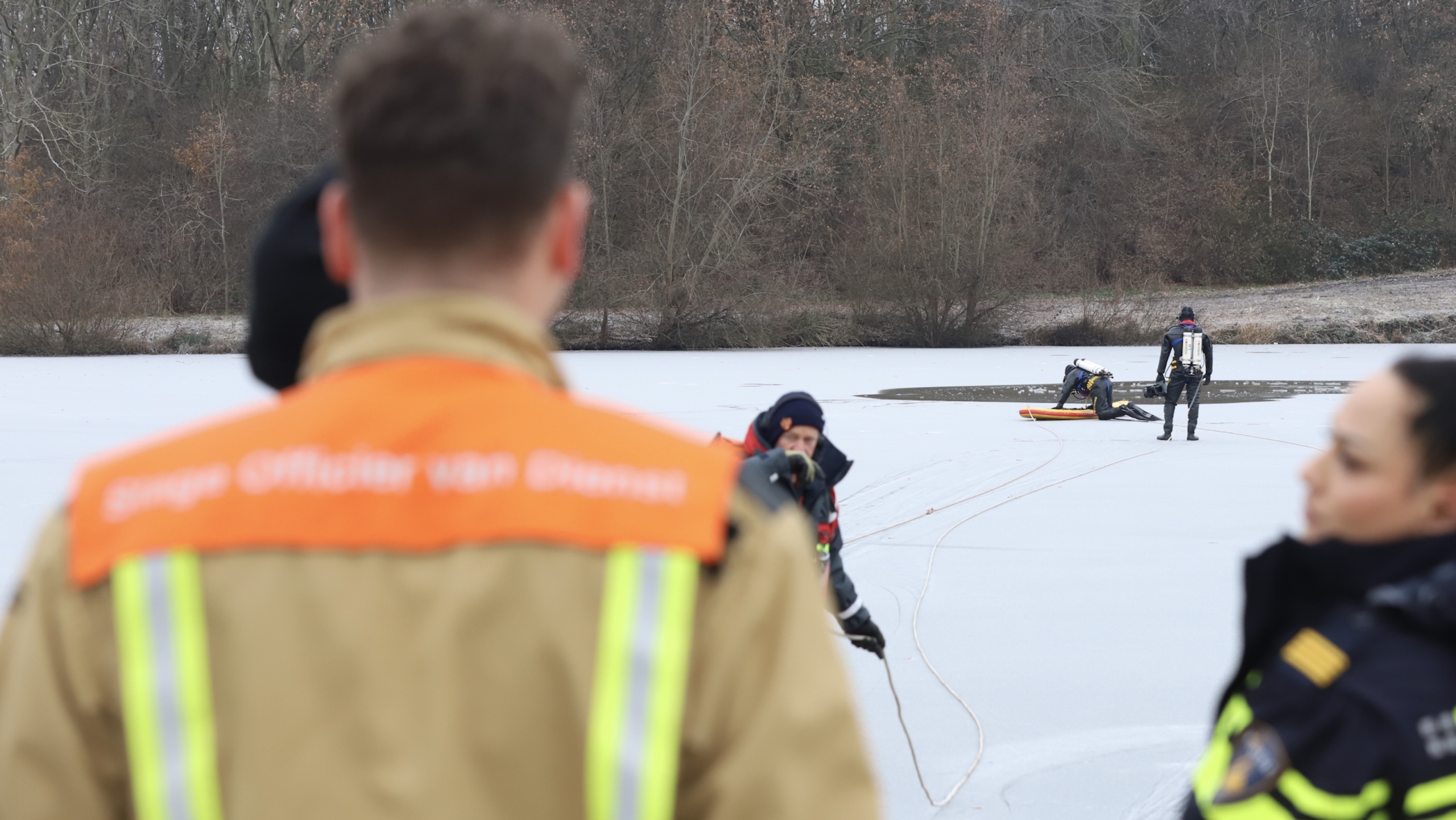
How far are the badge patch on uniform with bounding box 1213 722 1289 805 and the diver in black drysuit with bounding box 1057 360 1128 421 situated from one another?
1327 cm

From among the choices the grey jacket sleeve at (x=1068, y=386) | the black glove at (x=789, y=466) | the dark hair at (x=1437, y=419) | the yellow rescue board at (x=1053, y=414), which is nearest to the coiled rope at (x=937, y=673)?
the black glove at (x=789, y=466)

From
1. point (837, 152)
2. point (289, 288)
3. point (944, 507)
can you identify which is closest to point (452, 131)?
point (289, 288)

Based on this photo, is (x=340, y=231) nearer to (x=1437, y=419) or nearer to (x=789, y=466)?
(x=1437, y=419)

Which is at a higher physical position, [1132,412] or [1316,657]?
[1316,657]

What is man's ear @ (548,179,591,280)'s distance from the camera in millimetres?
1059

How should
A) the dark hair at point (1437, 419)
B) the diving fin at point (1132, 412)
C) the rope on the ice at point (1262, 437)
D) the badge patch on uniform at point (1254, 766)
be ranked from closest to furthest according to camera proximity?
the badge patch on uniform at point (1254, 766), the dark hair at point (1437, 419), the rope on the ice at point (1262, 437), the diving fin at point (1132, 412)

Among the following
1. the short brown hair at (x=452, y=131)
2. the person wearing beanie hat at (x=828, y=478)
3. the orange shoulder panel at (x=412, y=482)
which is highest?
the short brown hair at (x=452, y=131)

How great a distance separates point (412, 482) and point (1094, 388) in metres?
14.5

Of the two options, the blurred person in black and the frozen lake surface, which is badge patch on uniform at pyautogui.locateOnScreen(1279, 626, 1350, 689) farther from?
the frozen lake surface

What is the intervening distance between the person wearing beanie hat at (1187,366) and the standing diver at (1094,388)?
111cm

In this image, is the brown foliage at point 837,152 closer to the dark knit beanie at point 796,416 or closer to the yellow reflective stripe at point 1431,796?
the dark knit beanie at point 796,416

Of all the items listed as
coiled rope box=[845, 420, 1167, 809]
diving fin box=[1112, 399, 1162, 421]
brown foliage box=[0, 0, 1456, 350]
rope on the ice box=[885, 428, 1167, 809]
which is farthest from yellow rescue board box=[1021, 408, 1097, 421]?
brown foliage box=[0, 0, 1456, 350]

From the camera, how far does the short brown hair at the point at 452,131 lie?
0.98m

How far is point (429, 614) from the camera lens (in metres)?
0.91
